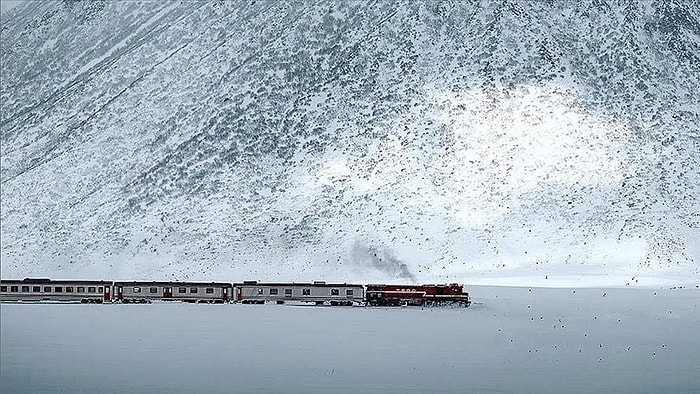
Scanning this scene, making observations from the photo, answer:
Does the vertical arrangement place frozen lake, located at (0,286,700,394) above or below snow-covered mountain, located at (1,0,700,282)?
below

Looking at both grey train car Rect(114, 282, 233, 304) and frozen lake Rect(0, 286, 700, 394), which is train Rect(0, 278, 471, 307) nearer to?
grey train car Rect(114, 282, 233, 304)

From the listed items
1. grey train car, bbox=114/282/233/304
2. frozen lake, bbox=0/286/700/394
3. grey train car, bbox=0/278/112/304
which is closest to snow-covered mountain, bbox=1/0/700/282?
grey train car, bbox=114/282/233/304

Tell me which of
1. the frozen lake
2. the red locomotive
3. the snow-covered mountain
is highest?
the snow-covered mountain

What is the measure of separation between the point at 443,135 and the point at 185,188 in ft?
101

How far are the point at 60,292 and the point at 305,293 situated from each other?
62.2ft

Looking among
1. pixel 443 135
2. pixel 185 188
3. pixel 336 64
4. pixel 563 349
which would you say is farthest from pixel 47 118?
pixel 563 349

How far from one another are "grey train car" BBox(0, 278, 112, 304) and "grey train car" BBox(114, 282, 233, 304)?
Result: 1.71 meters

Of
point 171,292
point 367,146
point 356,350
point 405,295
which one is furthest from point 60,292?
point 367,146

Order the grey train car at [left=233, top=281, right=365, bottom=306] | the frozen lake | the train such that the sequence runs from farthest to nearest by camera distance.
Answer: the grey train car at [left=233, top=281, right=365, bottom=306]
the train
the frozen lake

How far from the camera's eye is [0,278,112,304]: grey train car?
77.9 metres

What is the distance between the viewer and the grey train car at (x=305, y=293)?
76.5m

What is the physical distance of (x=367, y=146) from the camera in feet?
389

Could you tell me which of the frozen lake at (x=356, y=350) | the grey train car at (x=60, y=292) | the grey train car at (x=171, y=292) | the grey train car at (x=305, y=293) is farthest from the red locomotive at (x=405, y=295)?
the grey train car at (x=60, y=292)

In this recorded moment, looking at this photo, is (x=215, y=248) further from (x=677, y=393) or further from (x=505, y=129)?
(x=677, y=393)
